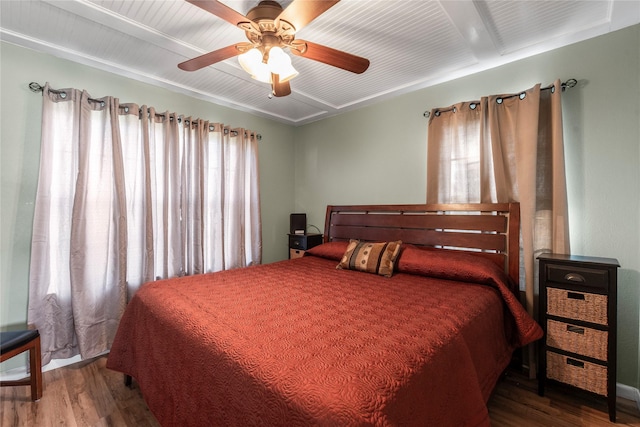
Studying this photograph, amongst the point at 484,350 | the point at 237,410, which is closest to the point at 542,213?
the point at 484,350

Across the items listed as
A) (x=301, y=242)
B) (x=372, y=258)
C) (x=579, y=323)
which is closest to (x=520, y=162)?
(x=579, y=323)

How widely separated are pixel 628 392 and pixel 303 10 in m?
3.22

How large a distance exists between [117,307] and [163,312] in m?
1.41

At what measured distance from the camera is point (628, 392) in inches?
75.6

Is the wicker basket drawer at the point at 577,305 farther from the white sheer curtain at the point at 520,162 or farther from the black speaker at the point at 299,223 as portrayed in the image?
the black speaker at the point at 299,223

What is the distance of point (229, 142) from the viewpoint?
340cm

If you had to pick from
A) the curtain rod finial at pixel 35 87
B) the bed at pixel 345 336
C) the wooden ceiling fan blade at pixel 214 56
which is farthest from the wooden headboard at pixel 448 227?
the curtain rod finial at pixel 35 87

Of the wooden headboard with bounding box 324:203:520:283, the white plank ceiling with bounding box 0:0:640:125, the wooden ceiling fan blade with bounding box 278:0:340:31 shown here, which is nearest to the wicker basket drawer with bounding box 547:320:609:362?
→ the wooden headboard with bounding box 324:203:520:283

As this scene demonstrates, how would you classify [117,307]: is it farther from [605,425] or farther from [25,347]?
[605,425]

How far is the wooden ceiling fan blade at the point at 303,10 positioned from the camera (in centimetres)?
130

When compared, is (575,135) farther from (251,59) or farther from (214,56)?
(214,56)

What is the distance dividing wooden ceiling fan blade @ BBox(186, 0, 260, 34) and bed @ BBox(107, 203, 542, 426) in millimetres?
1534

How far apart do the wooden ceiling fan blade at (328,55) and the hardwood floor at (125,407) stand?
2437 mm

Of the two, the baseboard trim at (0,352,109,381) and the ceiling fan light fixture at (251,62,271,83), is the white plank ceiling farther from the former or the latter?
the baseboard trim at (0,352,109,381)
